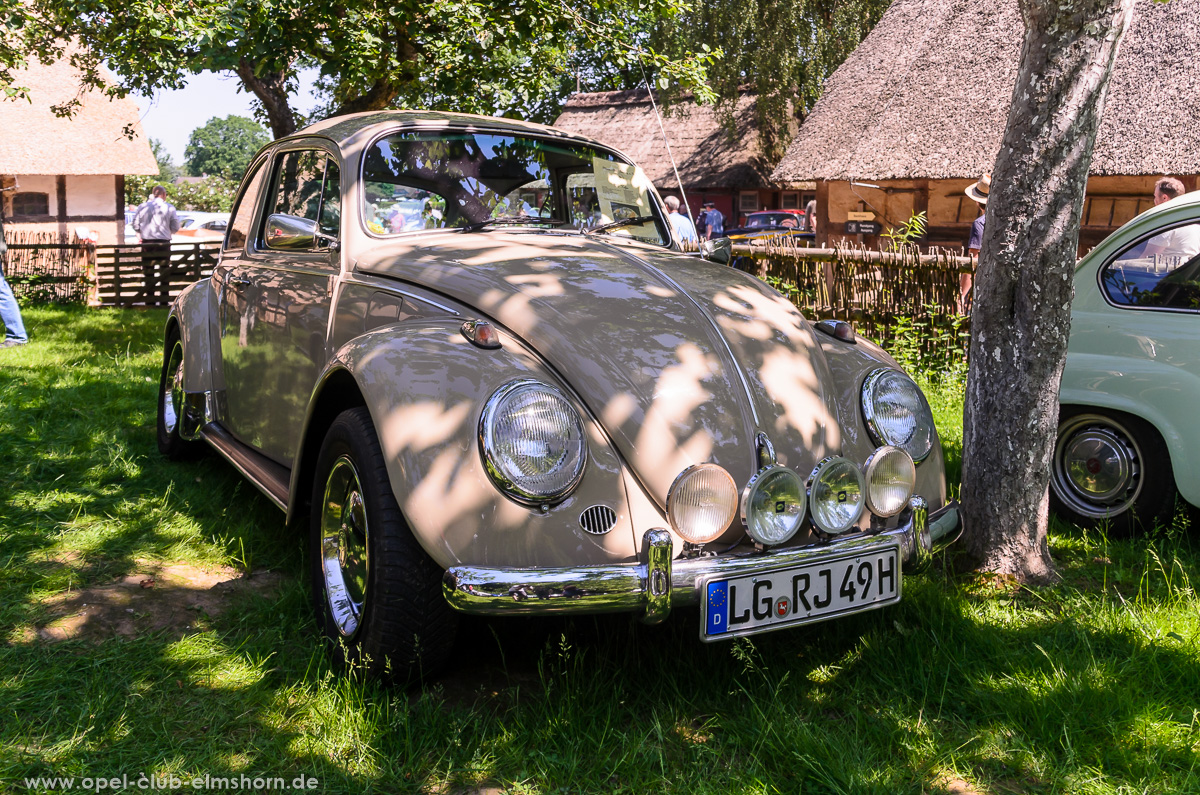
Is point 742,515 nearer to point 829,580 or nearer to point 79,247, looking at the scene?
point 829,580

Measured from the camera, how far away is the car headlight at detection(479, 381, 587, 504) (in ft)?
7.97

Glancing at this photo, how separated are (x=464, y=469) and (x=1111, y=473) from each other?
125 inches

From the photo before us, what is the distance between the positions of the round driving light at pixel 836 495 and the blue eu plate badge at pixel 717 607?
37cm

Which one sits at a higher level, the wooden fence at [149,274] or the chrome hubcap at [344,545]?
the wooden fence at [149,274]

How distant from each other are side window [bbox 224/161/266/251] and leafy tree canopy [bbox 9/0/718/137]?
387 centimetres

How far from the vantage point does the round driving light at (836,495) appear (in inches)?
104

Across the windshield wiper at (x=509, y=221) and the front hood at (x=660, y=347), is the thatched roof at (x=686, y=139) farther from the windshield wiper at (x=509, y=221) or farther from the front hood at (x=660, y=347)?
the front hood at (x=660, y=347)

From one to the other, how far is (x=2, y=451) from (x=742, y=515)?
4.49m

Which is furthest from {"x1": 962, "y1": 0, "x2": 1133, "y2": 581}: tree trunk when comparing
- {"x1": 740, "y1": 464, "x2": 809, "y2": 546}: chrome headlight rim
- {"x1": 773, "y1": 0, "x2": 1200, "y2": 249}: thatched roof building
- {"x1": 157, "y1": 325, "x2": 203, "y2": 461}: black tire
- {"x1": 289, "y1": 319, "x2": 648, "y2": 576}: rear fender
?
{"x1": 773, "y1": 0, "x2": 1200, "y2": 249}: thatched roof building

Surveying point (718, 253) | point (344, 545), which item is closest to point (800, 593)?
point (344, 545)

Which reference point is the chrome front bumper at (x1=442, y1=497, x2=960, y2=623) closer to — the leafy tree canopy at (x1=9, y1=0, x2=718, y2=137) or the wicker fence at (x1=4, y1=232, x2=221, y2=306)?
the leafy tree canopy at (x1=9, y1=0, x2=718, y2=137)

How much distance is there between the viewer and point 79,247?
16.1m

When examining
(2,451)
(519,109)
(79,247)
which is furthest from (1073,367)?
(79,247)

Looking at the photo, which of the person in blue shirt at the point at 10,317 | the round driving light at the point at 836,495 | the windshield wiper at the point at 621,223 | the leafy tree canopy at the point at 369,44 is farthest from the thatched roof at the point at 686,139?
the round driving light at the point at 836,495
